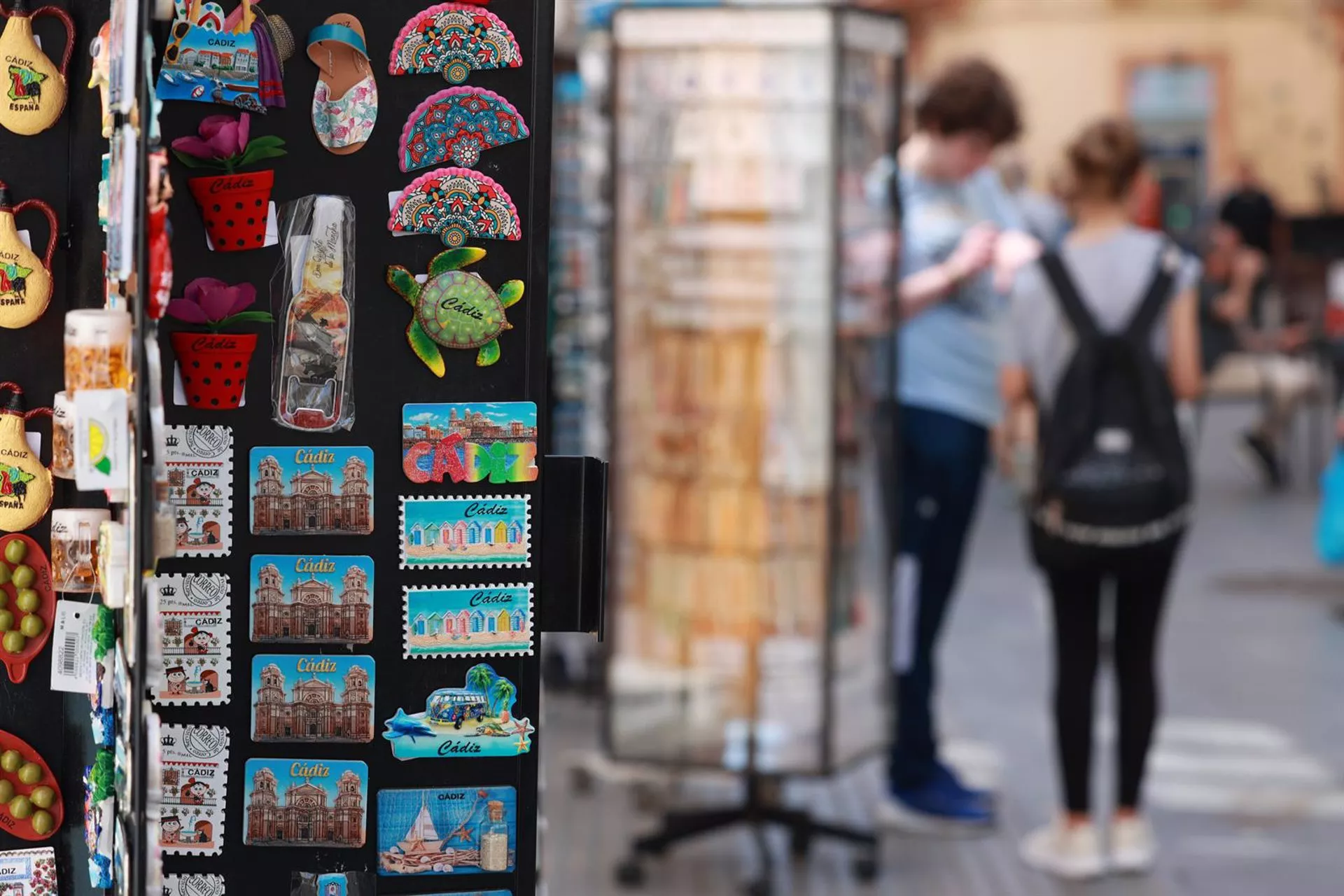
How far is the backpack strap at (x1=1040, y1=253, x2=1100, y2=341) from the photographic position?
3.96 m

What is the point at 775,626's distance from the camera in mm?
4188

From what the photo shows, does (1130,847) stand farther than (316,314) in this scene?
Yes

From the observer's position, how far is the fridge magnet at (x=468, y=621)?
5.83 ft

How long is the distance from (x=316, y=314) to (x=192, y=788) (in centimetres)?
51

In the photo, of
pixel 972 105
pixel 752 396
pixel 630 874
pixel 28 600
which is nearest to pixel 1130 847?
pixel 630 874

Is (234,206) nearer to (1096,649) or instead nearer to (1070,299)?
(1070,299)

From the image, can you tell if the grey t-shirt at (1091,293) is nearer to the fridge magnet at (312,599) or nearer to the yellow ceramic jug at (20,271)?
the fridge magnet at (312,599)

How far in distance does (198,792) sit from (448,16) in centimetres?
84

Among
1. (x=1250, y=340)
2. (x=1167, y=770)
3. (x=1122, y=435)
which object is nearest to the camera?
(x=1122, y=435)

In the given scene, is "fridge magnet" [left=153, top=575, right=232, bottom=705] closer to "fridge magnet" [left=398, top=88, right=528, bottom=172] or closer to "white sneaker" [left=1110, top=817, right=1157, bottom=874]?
"fridge magnet" [left=398, top=88, right=528, bottom=172]

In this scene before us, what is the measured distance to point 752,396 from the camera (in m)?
4.08

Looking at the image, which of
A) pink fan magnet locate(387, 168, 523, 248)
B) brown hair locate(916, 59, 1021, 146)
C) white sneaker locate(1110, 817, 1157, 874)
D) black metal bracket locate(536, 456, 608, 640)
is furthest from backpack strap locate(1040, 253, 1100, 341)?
pink fan magnet locate(387, 168, 523, 248)

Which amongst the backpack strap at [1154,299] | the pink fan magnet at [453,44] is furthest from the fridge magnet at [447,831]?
the backpack strap at [1154,299]

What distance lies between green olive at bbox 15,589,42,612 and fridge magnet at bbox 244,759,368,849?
28cm
